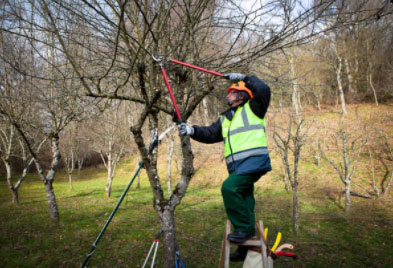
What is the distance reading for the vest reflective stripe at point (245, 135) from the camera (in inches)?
103

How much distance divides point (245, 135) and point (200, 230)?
6.66 meters

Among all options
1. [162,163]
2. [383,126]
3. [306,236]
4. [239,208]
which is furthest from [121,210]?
[383,126]

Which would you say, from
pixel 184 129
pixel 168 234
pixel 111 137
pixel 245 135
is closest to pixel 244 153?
pixel 245 135

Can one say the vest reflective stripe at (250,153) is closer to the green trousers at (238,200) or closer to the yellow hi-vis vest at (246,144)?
the yellow hi-vis vest at (246,144)

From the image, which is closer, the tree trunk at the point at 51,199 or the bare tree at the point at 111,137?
the tree trunk at the point at 51,199

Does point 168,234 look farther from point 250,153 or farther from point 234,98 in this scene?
point 234,98

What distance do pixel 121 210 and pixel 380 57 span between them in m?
28.5

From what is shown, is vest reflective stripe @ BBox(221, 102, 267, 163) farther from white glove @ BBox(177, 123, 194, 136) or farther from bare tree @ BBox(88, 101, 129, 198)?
bare tree @ BBox(88, 101, 129, 198)

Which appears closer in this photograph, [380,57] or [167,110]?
[167,110]

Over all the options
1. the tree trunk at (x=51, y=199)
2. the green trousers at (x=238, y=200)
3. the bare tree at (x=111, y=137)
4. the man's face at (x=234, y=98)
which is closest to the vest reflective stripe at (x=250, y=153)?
the green trousers at (x=238, y=200)

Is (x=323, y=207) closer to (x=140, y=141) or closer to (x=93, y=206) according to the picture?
(x=140, y=141)

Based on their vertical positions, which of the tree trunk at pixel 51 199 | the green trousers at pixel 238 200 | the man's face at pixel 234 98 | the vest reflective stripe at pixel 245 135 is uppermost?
the man's face at pixel 234 98

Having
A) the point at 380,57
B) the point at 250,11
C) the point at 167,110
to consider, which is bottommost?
the point at 167,110

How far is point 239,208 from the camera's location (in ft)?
8.59
